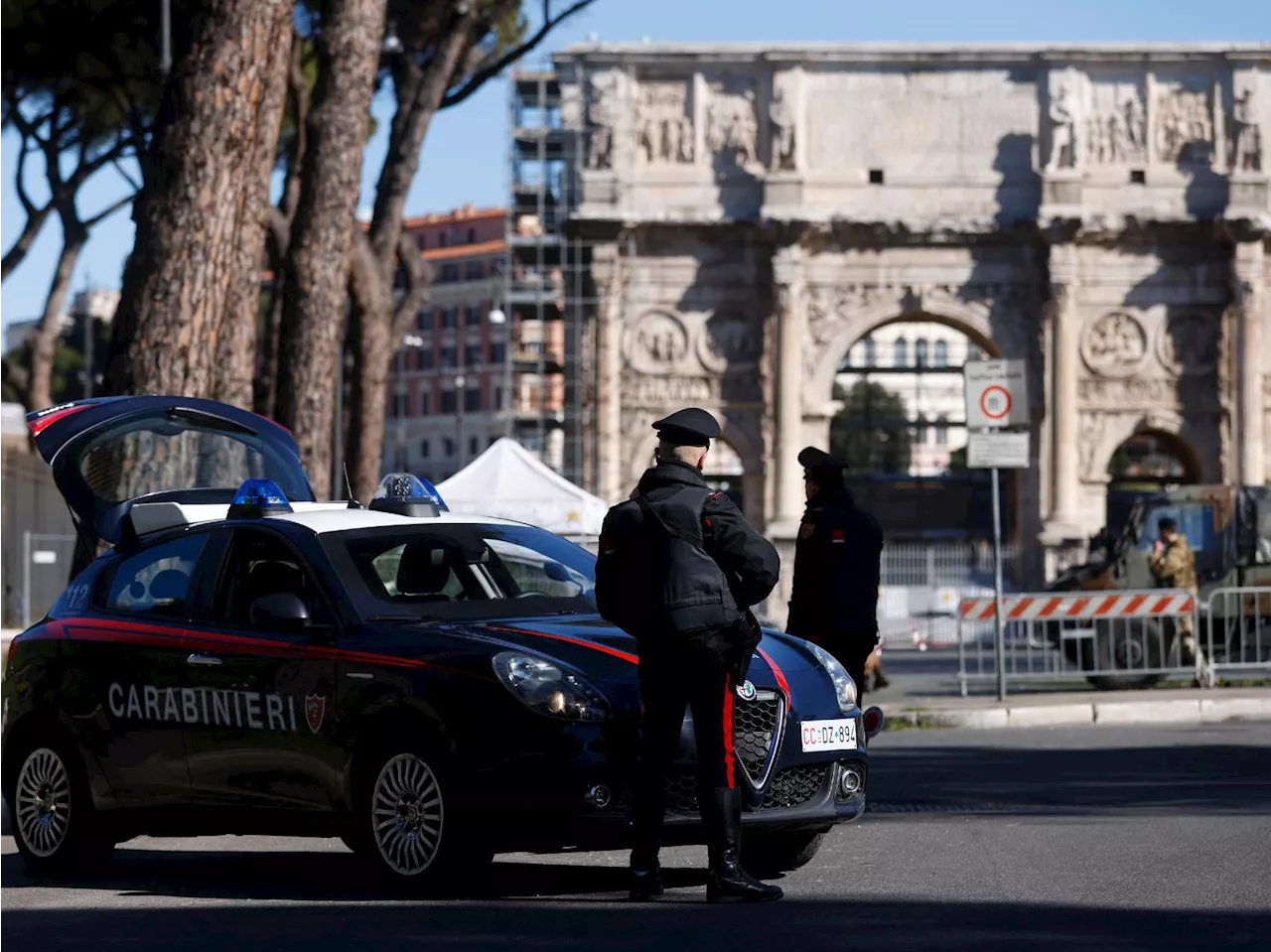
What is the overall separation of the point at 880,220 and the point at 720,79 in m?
4.12

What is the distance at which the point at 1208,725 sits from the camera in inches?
656

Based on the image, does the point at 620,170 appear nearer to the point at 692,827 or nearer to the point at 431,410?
the point at 692,827

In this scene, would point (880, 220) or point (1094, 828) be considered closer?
point (1094, 828)

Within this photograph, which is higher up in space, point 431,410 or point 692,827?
point 431,410

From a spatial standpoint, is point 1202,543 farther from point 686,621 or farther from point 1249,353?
point 1249,353

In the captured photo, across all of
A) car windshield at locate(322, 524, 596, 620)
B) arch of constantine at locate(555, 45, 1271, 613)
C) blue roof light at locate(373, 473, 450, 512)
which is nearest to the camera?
car windshield at locate(322, 524, 596, 620)

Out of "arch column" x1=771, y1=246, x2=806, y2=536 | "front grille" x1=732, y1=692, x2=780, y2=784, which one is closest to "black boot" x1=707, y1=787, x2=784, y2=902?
"front grille" x1=732, y1=692, x2=780, y2=784

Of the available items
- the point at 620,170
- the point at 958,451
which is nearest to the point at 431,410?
the point at 958,451

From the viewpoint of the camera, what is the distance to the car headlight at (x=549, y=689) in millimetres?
7367

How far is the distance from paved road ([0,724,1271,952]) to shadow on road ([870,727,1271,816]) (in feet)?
0.18

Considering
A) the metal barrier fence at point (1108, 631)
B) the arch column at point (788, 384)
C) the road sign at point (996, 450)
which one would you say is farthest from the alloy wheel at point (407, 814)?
the arch column at point (788, 384)

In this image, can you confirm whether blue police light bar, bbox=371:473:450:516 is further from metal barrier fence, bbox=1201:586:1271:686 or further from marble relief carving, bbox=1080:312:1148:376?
Answer: marble relief carving, bbox=1080:312:1148:376

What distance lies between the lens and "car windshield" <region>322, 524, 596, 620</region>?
817 cm

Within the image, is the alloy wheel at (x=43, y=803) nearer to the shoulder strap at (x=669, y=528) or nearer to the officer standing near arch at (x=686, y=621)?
the officer standing near arch at (x=686, y=621)
